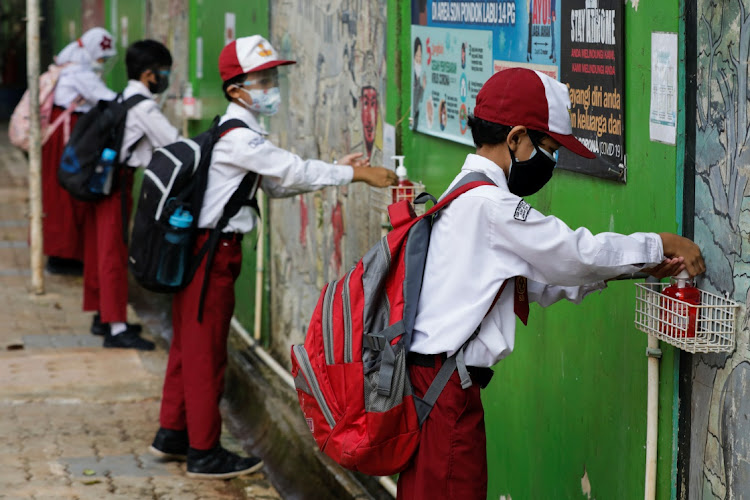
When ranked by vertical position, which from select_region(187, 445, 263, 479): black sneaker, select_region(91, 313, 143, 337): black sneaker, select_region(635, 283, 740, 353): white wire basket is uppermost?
select_region(635, 283, 740, 353): white wire basket

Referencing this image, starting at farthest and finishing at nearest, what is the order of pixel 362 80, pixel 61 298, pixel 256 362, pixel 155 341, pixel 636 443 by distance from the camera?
1. pixel 61 298
2. pixel 155 341
3. pixel 256 362
4. pixel 362 80
5. pixel 636 443

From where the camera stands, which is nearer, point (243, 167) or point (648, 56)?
point (648, 56)

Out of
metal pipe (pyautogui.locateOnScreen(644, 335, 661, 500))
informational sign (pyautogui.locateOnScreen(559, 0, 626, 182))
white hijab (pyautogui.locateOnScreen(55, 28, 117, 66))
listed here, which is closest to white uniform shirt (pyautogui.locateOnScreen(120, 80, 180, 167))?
white hijab (pyautogui.locateOnScreen(55, 28, 117, 66))

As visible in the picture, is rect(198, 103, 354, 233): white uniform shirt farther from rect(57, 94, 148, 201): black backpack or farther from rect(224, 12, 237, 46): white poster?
rect(224, 12, 237, 46): white poster

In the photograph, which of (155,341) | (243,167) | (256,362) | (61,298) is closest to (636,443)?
(243,167)

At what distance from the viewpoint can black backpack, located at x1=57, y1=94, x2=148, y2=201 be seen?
7898mm

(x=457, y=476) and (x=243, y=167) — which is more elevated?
(x=243, y=167)

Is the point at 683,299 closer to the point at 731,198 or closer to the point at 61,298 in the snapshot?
the point at 731,198

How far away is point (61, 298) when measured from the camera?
33.7 feet

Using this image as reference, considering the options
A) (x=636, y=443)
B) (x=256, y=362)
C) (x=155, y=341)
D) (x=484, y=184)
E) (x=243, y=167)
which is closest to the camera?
(x=484, y=184)

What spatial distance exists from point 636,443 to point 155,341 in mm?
5969

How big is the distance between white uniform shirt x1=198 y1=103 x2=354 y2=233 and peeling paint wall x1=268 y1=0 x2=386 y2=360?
0.32m

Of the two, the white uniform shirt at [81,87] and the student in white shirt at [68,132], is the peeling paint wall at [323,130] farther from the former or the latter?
the student in white shirt at [68,132]

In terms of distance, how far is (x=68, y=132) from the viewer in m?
10.1
